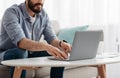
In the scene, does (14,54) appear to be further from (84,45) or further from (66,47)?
(84,45)

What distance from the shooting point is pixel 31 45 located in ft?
5.36

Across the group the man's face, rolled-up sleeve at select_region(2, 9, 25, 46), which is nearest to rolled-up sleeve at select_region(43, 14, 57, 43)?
the man's face

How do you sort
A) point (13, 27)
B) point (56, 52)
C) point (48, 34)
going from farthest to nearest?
point (48, 34) → point (13, 27) → point (56, 52)

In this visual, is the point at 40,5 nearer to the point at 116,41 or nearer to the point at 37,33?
the point at 37,33

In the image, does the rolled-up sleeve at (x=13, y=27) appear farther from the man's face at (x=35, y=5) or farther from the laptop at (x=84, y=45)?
the laptop at (x=84, y=45)

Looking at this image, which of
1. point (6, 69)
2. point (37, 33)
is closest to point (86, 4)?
point (37, 33)

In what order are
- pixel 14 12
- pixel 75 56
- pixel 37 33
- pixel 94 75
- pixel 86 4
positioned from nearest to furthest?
pixel 75 56 → pixel 14 12 → pixel 37 33 → pixel 94 75 → pixel 86 4

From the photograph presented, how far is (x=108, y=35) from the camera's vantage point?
356cm

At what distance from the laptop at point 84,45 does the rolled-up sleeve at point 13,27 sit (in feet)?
1.23

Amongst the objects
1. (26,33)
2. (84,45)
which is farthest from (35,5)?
(84,45)

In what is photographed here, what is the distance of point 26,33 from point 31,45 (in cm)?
38

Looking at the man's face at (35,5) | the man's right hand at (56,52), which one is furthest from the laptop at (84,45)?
the man's face at (35,5)

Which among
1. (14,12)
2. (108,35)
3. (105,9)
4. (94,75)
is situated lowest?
(94,75)

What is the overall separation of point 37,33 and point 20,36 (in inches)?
16.1
